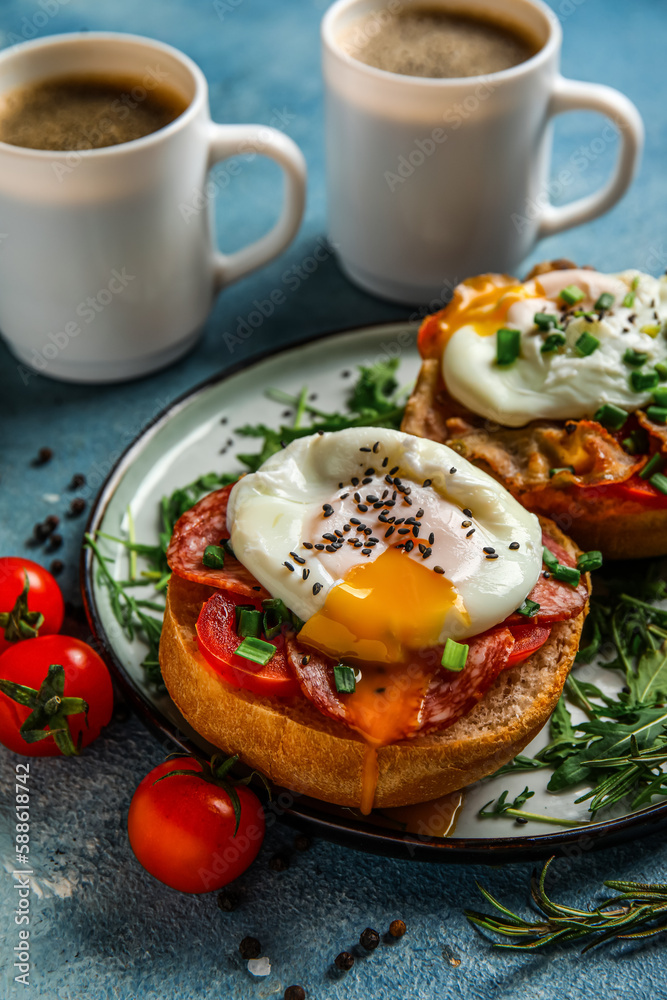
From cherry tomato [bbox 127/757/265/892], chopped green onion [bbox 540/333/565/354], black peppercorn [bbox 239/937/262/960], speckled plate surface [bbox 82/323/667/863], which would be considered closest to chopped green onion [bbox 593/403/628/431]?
chopped green onion [bbox 540/333/565/354]

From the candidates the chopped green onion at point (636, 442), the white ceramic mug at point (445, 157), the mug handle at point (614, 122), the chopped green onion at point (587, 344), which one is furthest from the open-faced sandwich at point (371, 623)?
the mug handle at point (614, 122)

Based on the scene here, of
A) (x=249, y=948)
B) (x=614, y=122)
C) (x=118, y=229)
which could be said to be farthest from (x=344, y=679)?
(x=614, y=122)

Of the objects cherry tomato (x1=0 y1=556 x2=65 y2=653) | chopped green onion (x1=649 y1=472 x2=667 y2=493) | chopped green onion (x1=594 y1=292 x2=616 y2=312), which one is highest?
chopped green onion (x1=594 y1=292 x2=616 y2=312)

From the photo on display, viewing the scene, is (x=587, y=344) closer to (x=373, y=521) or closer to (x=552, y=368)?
(x=552, y=368)

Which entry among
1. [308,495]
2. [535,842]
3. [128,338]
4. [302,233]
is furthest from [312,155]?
[535,842]

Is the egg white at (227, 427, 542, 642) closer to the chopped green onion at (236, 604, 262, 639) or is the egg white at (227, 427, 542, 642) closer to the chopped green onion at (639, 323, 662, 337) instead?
the chopped green onion at (236, 604, 262, 639)
